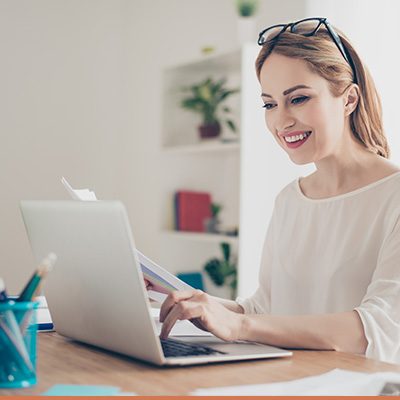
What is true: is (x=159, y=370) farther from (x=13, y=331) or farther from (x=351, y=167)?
(x=351, y=167)

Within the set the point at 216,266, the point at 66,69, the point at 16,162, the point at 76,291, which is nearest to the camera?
the point at 76,291

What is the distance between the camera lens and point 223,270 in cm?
316

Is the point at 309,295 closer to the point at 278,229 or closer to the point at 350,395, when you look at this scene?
the point at 278,229

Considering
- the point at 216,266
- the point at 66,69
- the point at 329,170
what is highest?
the point at 66,69

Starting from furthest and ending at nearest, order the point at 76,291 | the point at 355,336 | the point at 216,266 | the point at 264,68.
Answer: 1. the point at 216,266
2. the point at 264,68
3. the point at 355,336
4. the point at 76,291

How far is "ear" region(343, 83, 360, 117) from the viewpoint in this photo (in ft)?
4.80

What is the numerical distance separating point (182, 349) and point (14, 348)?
0.30 m

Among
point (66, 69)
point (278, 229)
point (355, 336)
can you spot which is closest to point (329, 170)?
point (278, 229)

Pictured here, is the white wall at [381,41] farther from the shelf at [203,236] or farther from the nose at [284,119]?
the nose at [284,119]

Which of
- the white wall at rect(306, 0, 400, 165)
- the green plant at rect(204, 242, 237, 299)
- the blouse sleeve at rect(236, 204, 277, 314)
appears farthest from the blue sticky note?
the green plant at rect(204, 242, 237, 299)

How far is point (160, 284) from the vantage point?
1168 millimetres

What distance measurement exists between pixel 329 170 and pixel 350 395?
88 cm

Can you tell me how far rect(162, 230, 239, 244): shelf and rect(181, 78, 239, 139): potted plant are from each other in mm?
543

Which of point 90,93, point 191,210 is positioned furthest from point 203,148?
point 90,93
